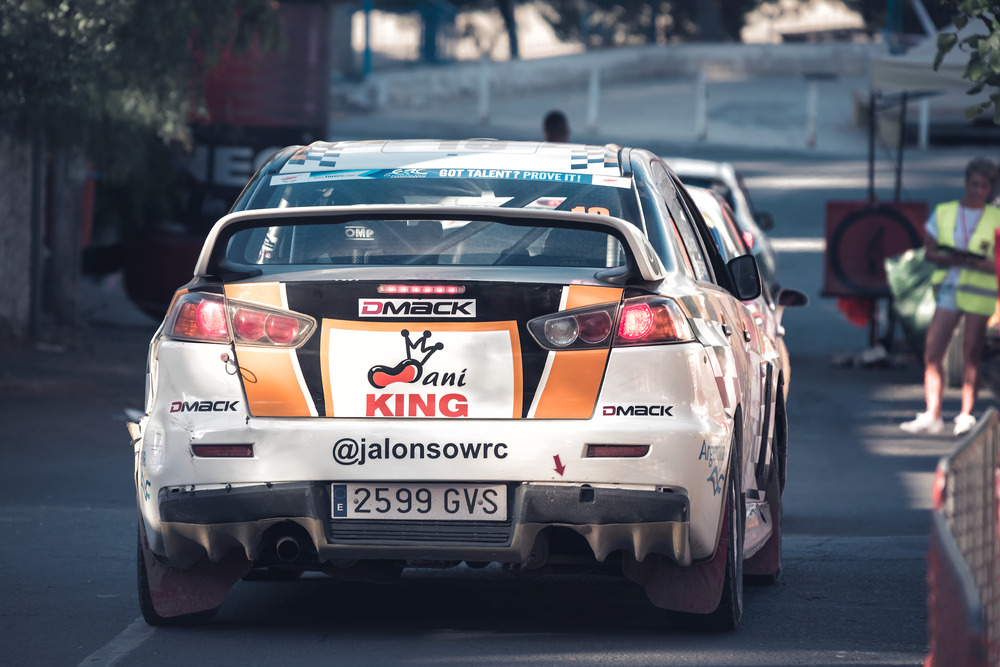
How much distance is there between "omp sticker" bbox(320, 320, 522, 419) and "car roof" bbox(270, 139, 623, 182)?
0.93m

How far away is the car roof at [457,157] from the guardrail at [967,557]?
213 centimetres

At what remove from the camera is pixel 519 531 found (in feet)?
16.7

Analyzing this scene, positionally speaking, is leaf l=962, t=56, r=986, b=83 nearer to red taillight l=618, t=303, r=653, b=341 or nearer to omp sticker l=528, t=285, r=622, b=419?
red taillight l=618, t=303, r=653, b=341

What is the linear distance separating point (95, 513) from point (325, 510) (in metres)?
3.55

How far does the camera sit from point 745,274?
6.60m

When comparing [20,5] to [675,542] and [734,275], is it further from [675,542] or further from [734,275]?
[675,542]

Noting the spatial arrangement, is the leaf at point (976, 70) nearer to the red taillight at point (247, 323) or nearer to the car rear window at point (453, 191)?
the car rear window at point (453, 191)

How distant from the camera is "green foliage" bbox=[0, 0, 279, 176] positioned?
11312mm

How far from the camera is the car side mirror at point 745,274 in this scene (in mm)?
6590

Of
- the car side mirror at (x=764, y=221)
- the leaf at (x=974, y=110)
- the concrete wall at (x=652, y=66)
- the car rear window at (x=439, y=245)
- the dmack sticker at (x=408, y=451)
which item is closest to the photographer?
the dmack sticker at (x=408, y=451)

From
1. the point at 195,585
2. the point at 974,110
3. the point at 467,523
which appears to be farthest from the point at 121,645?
the point at 974,110

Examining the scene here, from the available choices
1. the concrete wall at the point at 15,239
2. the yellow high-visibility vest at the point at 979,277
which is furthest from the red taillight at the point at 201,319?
the concrete wall at the point at 15,239

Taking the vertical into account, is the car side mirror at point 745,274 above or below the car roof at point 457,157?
below

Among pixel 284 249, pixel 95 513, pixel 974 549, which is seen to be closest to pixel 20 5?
pixel 95 513
